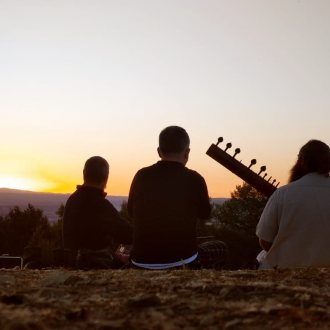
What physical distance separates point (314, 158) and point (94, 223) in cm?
193

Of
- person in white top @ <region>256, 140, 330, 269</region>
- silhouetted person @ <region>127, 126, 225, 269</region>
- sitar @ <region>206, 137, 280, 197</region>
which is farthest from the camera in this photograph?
sitar @ <region>206, 137, 280, 197</region>

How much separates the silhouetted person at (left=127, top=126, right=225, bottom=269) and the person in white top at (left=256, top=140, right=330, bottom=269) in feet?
1.75

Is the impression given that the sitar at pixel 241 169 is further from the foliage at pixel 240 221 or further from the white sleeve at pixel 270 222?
the foliage at pixel 240 221

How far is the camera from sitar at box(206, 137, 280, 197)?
7168 millimetres

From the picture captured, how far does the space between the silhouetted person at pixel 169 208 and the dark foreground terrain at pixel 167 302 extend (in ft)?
4.72

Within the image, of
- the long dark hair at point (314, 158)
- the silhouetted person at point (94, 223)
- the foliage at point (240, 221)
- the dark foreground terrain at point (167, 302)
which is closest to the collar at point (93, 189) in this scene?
the silhouetted person at point (94, 223)

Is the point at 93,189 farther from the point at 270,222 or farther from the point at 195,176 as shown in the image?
the point at 270,222

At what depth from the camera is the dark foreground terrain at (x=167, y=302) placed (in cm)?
219

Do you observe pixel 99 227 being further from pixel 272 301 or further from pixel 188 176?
pixel 272 301

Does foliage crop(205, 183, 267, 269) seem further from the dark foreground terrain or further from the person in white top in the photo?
the dark foreground terrain

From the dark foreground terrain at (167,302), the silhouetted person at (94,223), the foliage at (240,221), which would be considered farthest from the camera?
the foliage at (240,221)

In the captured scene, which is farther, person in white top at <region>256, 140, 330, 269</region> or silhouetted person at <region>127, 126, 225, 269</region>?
silhouetted person at <region>127, 126, 225, 269</region>

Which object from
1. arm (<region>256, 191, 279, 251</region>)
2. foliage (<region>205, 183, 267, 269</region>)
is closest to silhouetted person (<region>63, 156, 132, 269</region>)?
arm (<region>256, 191, 279, 251</region>)

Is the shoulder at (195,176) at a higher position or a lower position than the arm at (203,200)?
higher
